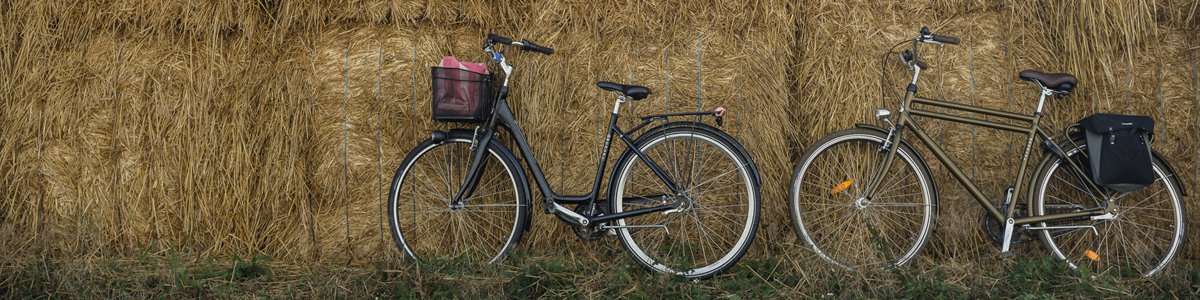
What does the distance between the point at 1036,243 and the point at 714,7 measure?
6.13 ft

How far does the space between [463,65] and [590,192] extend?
31.8 inches

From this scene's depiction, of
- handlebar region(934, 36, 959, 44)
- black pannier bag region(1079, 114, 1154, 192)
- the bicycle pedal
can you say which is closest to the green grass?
the bicycle pedal

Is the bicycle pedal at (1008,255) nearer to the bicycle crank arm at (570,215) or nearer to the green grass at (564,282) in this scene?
the green grass at (564,282)

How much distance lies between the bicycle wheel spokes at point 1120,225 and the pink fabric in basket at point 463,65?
8.42ft

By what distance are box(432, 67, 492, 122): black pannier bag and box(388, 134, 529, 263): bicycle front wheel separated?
0.46ft

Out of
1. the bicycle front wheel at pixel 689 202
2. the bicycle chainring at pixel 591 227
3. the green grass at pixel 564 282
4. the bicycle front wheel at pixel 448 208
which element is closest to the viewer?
the green grass at pixel 564 282

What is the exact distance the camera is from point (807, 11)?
4676mm

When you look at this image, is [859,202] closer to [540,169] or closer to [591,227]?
[591,227]

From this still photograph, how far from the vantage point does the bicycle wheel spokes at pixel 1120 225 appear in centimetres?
444

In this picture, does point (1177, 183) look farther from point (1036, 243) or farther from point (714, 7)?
point (714, 7)

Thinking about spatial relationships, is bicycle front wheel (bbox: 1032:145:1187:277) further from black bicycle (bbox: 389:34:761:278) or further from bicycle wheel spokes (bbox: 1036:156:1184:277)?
black bicycle (bbox: 389:34:761:278)

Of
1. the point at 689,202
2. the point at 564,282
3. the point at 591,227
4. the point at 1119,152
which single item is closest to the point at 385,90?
the point at 591,227

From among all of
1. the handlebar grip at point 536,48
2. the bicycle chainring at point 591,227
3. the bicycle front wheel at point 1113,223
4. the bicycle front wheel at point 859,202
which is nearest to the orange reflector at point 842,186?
the bicycle front wheel at point 859,202

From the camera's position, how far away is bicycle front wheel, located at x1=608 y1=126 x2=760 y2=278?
4.20 m
